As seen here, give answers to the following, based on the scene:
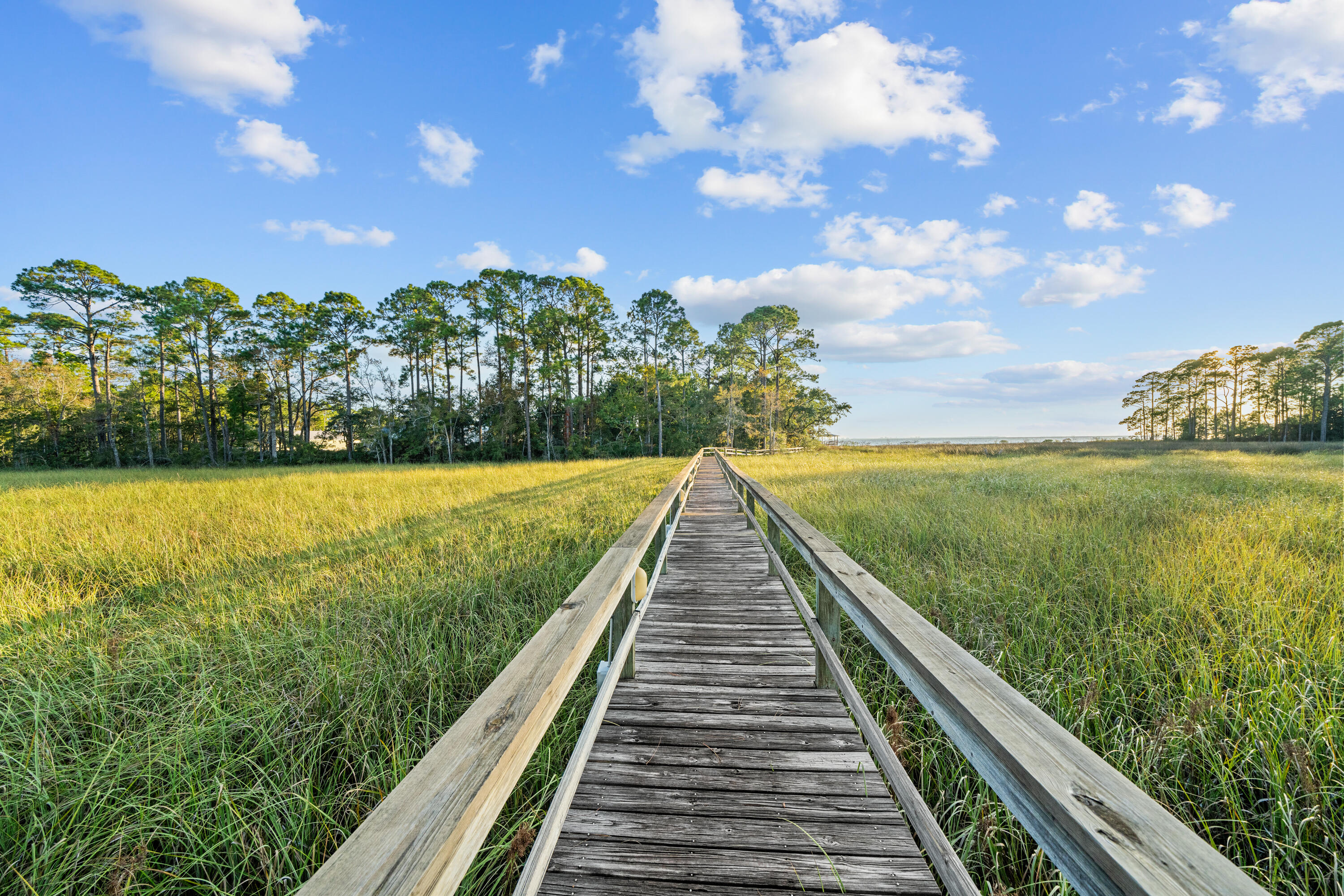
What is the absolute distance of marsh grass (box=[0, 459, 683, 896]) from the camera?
80.0 inches

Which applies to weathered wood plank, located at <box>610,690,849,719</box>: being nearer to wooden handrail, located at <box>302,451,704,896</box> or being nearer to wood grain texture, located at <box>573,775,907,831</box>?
wood grain texture, located at <box>573,775,907,831</box>

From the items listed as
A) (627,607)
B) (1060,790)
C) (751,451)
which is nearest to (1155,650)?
(1060,790)

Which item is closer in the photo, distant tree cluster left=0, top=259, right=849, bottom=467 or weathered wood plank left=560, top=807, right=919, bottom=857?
weathered wood plank left=560, top=807, right=919, bottom=857

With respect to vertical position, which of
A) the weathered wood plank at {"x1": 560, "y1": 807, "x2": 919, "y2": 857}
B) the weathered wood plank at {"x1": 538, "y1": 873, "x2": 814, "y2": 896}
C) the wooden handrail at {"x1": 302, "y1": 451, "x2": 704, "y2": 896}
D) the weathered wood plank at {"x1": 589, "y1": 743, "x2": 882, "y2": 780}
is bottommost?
the weathered wood plank at {"x1": 538, "y1": 873, "x2": 814, "y2": 896}

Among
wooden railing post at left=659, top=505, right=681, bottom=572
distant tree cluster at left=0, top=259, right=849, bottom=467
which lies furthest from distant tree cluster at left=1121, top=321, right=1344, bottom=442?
wooden railing post at left=659, top=505, right=681, bottom=572

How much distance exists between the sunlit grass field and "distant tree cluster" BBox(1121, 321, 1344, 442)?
5012 cm

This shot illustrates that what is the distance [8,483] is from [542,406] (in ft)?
81.4

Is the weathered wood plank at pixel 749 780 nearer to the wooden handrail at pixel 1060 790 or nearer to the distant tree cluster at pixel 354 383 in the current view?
the wooden handrail at pixel 1060 790

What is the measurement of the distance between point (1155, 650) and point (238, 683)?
6.11 meters

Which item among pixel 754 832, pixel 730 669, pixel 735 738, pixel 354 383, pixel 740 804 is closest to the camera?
pixel 754 832

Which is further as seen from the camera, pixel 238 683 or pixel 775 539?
pixel 775 539

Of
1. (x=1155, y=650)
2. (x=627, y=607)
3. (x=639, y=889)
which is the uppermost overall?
(x=627, y=607)

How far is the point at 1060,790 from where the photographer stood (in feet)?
2.86

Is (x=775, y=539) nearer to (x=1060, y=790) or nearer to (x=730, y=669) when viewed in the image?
(x=730, y=669)
